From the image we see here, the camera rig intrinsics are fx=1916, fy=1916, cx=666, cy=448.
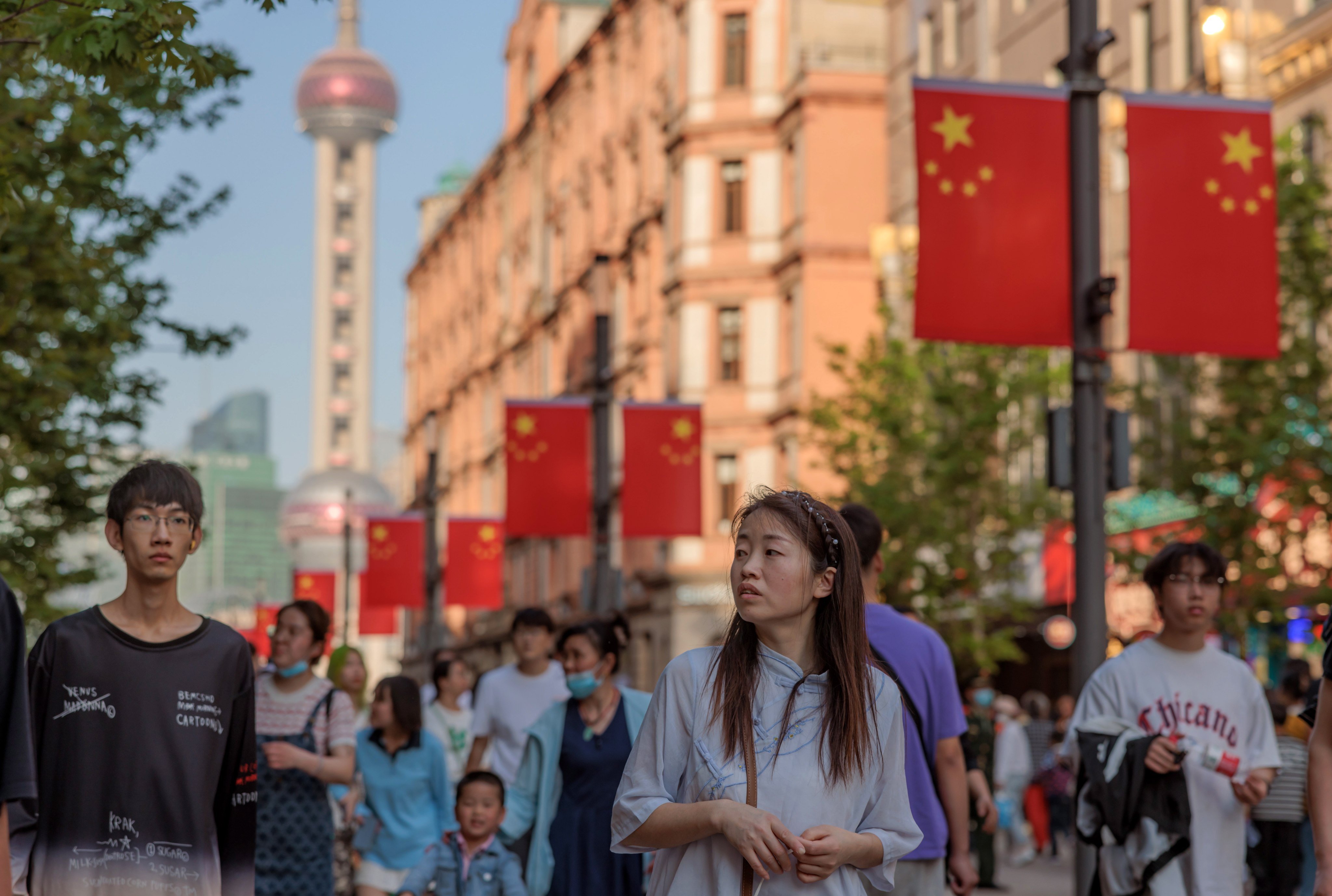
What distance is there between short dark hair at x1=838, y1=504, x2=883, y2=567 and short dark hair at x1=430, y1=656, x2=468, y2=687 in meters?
6.81

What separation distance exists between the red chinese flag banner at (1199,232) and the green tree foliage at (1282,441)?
390 inches

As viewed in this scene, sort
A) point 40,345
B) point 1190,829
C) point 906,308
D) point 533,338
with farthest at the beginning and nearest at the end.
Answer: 1. point 533,338
2. point 906,308
3. point 40,345
4. point 1190,829

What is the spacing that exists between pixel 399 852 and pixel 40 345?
22.3ft

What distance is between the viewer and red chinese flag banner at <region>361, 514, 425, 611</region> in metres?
36.4

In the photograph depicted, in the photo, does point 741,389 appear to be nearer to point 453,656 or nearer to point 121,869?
point 453,656

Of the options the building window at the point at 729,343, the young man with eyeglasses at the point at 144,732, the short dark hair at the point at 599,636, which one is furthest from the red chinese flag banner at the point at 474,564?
the young man with eyeglasses at the point at 144,732

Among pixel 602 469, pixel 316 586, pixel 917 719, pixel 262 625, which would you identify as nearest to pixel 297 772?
pixel 917 719

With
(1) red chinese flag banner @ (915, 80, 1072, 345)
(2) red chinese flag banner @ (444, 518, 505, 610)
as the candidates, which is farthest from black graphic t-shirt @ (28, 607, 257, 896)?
(2) red chinese flag banner @ (444, 518, 505, 610)

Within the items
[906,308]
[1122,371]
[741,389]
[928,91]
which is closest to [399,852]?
[928,91]

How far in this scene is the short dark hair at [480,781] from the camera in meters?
8.27

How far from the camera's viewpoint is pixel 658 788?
434 centimetres

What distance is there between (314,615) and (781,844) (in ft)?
14.7

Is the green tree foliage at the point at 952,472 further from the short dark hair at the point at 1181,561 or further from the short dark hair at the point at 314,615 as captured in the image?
the short dark hair at the point at 1181,561

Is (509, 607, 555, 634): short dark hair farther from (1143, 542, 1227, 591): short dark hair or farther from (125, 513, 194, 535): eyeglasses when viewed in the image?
(125, 513, 194, 535): eyeglasses
